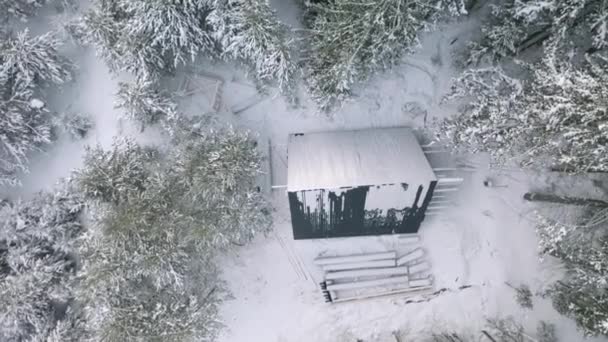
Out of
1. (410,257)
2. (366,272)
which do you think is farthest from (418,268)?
(366,272)

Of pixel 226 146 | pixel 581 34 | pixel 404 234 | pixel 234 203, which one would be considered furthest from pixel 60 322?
pixel 581 34

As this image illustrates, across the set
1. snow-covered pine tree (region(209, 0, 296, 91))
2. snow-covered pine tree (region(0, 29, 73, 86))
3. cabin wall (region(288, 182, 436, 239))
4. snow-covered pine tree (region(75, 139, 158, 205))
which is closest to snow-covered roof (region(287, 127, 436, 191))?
cabin wall (region(288, 182, 436, 239))

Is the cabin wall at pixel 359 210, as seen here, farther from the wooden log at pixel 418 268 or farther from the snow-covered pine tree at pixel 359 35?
the snow-covered pine tree at pixel 359 35

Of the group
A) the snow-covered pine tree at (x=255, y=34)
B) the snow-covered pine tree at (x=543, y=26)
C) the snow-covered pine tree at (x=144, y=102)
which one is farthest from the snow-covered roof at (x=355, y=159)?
the snow-covered pine tree at (x=144, y=102)

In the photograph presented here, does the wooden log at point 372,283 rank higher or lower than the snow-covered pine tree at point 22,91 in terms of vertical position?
lower

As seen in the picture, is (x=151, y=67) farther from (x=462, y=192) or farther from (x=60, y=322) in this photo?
(x=462, y=192)
